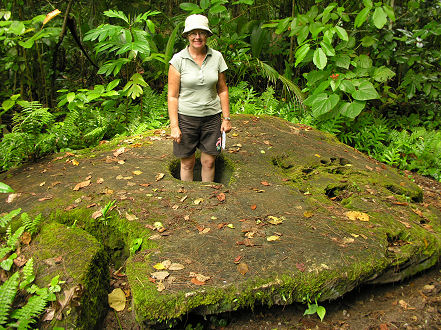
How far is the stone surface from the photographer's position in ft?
8.36

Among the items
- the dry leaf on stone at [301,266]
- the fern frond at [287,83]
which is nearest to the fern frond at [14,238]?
the dry leaf on stone at [301,266]

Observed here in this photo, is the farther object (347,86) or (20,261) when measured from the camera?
(347,86)

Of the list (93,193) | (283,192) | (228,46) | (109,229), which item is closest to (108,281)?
(109,229)

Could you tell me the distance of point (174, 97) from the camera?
12.5 ft

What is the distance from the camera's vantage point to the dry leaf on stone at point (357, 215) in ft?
11.0

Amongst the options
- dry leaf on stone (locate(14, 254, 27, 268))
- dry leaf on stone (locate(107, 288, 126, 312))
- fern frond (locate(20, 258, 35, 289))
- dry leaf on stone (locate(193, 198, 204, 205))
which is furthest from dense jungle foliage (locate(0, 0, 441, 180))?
dry leaf on stone (locate(107, 288, 126, 312))

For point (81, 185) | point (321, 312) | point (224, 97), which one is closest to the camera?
point (321, 312)

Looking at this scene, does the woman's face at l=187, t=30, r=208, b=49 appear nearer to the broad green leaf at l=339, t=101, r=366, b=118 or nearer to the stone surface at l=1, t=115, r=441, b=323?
the stone surface at l=1, t=115, r=441, b=323

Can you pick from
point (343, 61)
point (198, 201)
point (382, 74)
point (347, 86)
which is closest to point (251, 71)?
point (343, 61)

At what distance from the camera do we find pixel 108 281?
113 inches

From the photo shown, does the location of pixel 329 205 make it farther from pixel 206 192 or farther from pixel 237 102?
pixel 237 102

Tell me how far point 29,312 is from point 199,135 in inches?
102

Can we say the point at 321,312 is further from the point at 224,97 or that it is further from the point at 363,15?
the point at 363,15

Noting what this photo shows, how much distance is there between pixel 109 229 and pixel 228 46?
18.3 ft
